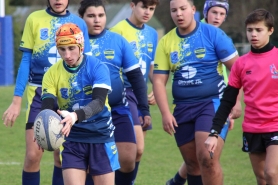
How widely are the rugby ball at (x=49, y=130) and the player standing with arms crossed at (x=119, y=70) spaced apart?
182 centimetres

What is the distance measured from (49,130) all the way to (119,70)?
202 cm

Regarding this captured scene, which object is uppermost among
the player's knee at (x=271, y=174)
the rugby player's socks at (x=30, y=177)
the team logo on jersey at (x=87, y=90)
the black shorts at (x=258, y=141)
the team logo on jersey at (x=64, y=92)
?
the team logo on jersey at (x=87, y=90)

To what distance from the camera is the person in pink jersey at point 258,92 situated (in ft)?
20.2

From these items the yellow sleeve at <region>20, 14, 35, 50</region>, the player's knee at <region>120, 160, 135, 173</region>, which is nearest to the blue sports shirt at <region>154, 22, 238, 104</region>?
the player's knee at <region>120, 160, 135, 173</region>

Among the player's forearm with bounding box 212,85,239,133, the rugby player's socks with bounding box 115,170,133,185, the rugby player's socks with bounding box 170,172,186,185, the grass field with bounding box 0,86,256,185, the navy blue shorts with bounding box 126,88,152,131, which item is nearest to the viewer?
the player's forearm with bounding box 212,85,239,133

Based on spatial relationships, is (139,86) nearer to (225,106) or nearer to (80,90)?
(225,106)

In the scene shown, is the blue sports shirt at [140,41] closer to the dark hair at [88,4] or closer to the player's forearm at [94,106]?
→ the dark hair at [88,4]

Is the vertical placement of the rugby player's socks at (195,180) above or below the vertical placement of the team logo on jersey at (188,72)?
below

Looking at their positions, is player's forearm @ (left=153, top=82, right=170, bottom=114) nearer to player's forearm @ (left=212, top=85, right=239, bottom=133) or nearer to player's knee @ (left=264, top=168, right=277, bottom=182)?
player's forearm @ (left=212, top=85, right=239, bottom=133)

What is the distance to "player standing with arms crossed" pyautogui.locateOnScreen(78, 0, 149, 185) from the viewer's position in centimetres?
708

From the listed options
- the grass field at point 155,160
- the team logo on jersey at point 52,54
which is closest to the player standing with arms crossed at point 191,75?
the team logo on jersey at point 52,54

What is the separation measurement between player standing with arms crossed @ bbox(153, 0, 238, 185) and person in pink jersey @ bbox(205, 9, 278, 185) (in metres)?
0.44

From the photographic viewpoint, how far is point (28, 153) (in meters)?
6.85

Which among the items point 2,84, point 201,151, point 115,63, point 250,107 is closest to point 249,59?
point 250,107
